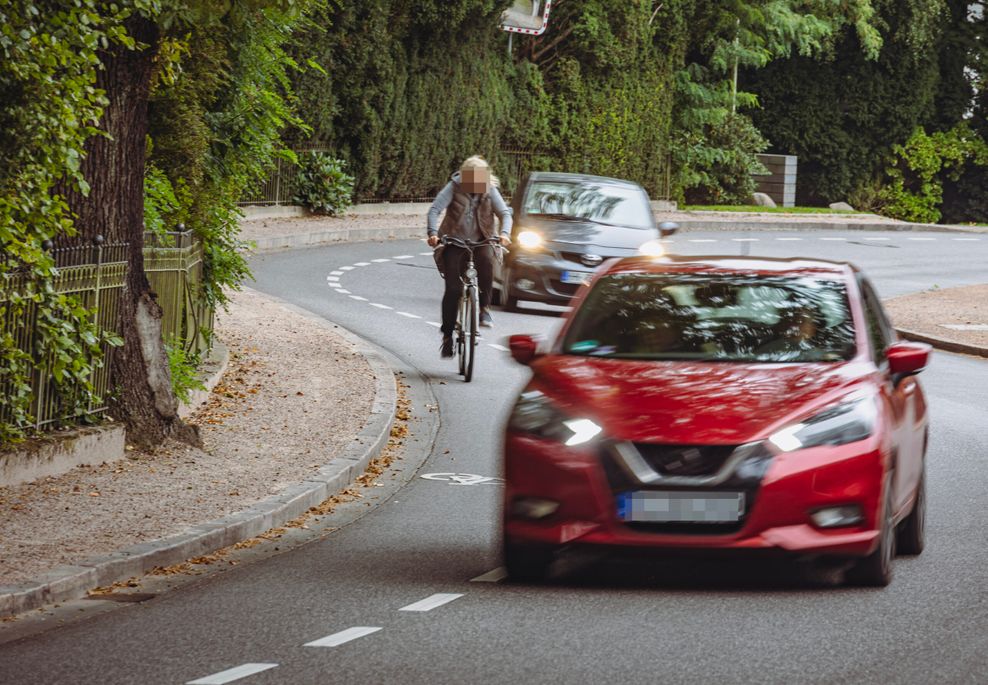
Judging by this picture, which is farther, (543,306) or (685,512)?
(543,306)

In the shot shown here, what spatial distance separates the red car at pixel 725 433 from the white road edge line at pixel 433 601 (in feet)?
1.13

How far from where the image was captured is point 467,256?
52.0 feet

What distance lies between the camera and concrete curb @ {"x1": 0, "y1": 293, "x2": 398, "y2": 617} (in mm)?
7527

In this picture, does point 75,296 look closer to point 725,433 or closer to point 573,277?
point 725,433

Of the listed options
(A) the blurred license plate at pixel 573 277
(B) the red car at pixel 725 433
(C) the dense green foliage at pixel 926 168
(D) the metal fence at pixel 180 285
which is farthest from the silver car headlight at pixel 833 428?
(C) the dense green foliage at pixel 926 168

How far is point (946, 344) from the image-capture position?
2114 cm

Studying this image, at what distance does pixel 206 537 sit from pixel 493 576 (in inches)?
61.1

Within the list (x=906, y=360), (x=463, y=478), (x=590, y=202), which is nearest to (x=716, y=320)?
(x=906, y=360)

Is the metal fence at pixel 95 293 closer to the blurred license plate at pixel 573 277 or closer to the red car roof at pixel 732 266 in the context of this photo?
the red car roof at pixel 732 266

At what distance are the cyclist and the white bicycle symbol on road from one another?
4.30m

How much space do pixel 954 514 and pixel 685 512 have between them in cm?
334

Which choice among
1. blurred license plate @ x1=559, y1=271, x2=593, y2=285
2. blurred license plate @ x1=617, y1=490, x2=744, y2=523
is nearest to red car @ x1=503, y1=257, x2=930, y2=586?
blurred license plate @ x1=617, y1=490, x2=744, y2=523

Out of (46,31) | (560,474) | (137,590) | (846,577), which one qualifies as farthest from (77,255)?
(846,577)

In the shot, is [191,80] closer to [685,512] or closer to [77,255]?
[77,255]
